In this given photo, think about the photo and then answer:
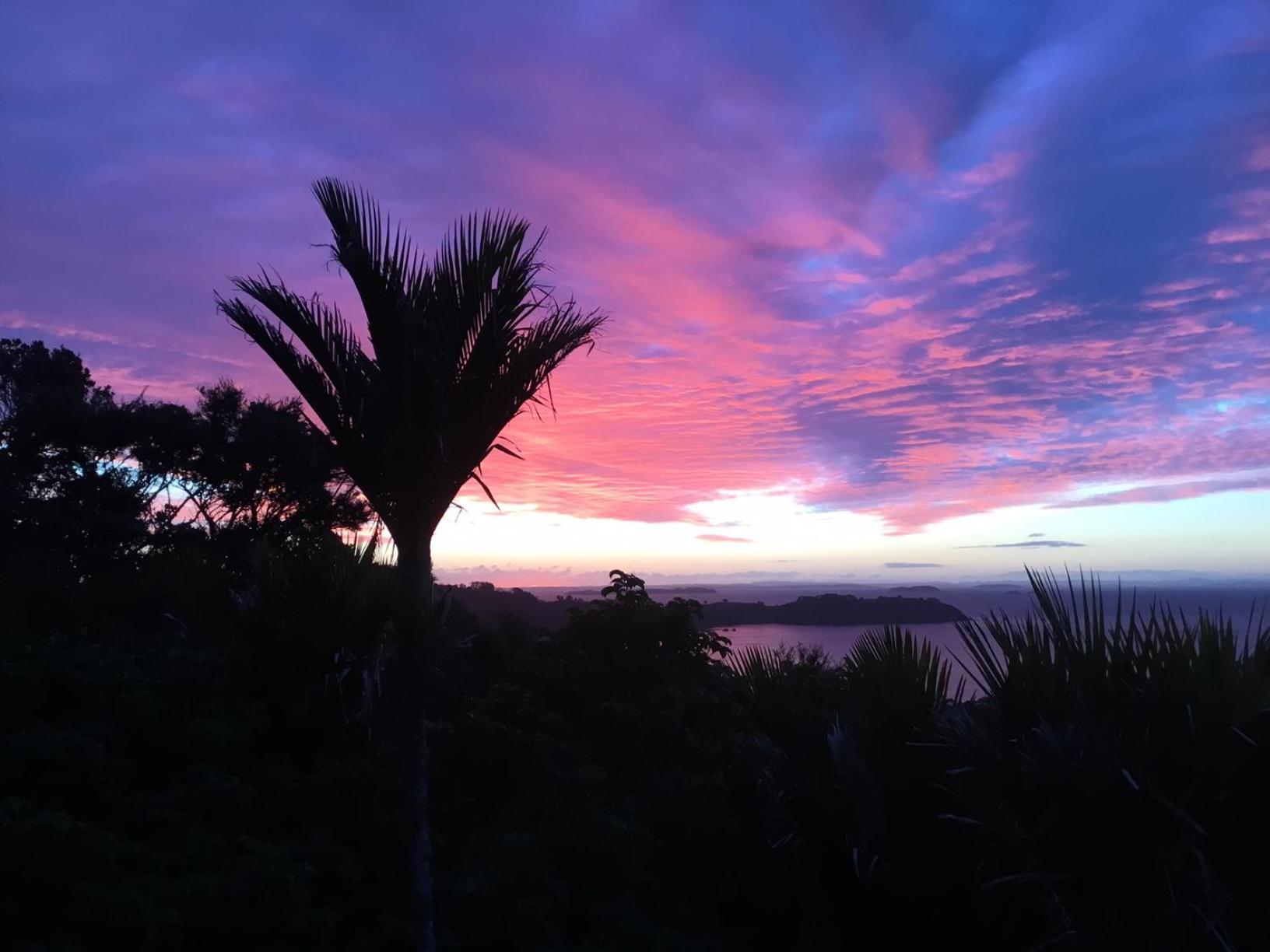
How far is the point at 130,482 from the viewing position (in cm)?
1277

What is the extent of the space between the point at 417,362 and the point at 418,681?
1.69m

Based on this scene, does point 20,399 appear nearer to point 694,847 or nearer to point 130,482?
point 130,482

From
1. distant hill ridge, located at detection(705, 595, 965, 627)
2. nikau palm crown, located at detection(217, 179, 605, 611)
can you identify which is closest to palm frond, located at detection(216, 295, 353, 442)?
nikau palm crown, located at detection(217, 179, 605, 611)

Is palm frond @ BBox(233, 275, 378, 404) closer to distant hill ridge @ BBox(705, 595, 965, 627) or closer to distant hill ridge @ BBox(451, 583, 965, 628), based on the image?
distant hill ridge @ BBox(451, 583, 965, 628)

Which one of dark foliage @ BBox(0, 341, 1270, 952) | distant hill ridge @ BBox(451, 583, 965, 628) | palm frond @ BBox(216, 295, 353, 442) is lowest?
dark foliage @ BBox(0, 341, 1270, 952)

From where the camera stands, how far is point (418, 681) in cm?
427

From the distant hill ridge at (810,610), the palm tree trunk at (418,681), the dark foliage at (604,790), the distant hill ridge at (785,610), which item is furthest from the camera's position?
the distant hill ridge at (810,610)

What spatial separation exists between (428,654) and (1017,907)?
117 inches

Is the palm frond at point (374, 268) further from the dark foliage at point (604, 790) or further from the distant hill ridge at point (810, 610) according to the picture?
the distant hill ridge at point (810, 610)

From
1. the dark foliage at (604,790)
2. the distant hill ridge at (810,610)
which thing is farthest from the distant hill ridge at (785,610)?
the dark foliage at (604,790)

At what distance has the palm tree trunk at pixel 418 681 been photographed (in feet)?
13.4

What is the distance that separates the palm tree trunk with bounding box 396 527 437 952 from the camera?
409 centimetres

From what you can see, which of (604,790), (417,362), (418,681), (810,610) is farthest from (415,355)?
(810,610)

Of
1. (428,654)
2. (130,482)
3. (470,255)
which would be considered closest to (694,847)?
(428,654)
